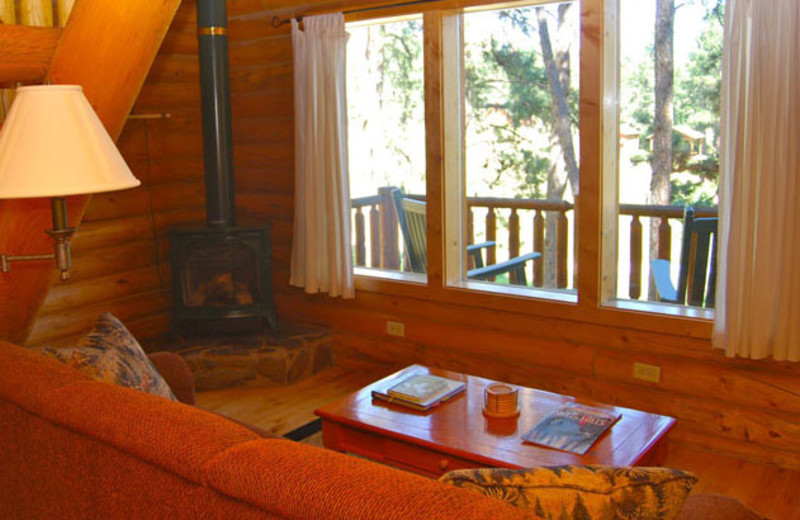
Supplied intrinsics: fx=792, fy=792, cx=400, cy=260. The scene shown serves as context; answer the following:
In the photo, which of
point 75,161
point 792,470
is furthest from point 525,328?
point 75,161

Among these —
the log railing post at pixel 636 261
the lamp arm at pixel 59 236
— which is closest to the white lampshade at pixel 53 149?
the lamp arm at pixel 59 236

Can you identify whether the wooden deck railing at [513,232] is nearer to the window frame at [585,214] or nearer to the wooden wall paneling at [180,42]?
the window frame at [585,214]

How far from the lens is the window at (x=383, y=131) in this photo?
462 centimetres

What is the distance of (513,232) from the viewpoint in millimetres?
4895

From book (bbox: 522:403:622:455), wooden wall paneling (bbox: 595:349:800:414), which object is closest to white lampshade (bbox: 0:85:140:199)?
book (bbox: 522:403:622:455)

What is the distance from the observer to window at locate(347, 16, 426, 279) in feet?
15.2

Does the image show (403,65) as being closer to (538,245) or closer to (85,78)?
(538,245)

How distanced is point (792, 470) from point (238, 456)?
2780mm

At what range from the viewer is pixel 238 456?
145 cm

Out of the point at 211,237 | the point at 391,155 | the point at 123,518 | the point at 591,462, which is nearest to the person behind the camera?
the point at 123,518

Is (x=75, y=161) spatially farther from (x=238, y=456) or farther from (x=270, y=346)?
(x=270, y=346)

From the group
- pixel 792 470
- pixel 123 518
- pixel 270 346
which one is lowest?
pixel 792 470

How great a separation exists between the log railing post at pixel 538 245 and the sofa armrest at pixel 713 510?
3.20m

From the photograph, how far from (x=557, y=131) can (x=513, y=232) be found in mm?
668
